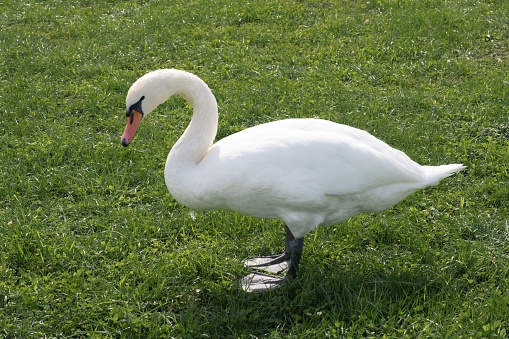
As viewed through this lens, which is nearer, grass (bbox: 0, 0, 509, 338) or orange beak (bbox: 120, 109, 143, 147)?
grass (bbox: 0, 0, 509, 338)

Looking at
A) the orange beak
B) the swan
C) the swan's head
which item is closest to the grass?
the swan

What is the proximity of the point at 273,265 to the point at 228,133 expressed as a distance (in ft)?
6.14

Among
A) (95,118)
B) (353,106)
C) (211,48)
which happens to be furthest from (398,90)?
(95,118)

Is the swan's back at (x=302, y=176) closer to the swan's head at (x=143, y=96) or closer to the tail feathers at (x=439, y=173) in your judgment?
the tail feathers at (x=439, y=173)

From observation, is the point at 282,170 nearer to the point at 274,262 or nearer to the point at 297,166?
the point at 297,166

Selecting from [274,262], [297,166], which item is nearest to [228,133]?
[274,262]

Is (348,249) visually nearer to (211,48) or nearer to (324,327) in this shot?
(324,327)

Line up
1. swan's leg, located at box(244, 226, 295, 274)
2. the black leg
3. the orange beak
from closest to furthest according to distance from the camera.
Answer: the black leg < the orange beak < swan's leg, located at box(244, 226, 295, 274)

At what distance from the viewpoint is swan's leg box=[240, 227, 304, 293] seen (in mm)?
3934

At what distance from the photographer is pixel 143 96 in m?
3.97

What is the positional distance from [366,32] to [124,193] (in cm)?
412

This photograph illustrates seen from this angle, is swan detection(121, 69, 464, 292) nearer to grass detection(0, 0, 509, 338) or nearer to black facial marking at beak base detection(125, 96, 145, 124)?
black facial marking at beak base detection(125, 96, 145, 124)

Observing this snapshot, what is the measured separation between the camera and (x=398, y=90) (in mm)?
6414

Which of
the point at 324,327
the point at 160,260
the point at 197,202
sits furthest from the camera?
the point at 160,260
